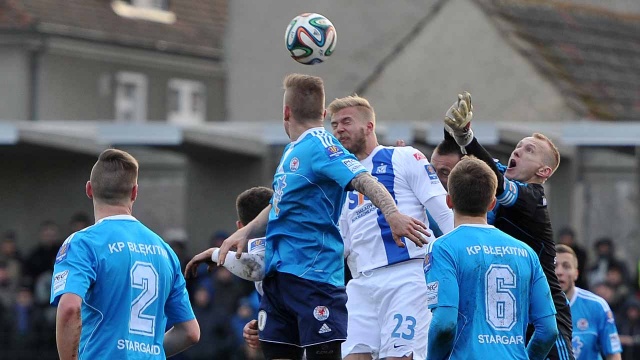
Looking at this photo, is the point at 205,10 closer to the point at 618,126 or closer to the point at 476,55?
the point at 476,55

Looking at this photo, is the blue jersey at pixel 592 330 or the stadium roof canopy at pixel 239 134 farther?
the stadium roof canopy at pixel 239 134

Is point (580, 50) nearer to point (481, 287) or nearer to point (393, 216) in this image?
point (393, 216)

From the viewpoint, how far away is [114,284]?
22.1 ft

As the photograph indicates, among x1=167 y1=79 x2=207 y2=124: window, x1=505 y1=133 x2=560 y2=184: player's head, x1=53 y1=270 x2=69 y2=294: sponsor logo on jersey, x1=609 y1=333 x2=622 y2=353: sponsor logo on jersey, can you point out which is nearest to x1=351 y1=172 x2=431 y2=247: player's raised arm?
x1=505 y1=133 x2=560 y2=184: player's head

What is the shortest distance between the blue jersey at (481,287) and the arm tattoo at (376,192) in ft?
1.15

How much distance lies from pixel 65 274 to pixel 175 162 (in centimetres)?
1493

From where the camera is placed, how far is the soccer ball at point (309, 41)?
346 inches

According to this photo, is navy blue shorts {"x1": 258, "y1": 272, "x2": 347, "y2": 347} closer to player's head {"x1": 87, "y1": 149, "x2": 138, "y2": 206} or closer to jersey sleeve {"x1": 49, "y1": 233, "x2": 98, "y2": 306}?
player's head {"x1": 87, "y1": 149, "x2": 138, "y2": 206}

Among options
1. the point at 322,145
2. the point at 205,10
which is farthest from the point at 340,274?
the point at 205,10

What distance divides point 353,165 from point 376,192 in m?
0.35

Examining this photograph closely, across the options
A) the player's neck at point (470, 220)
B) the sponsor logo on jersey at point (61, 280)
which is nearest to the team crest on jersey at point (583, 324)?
the player's neck at point (470, 220)

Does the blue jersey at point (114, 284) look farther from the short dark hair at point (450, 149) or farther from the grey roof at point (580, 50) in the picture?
the grey roof at point (580, 50)

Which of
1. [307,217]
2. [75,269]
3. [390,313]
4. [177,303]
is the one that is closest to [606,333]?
[390,313]

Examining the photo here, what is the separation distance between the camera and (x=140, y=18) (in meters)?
34.7
